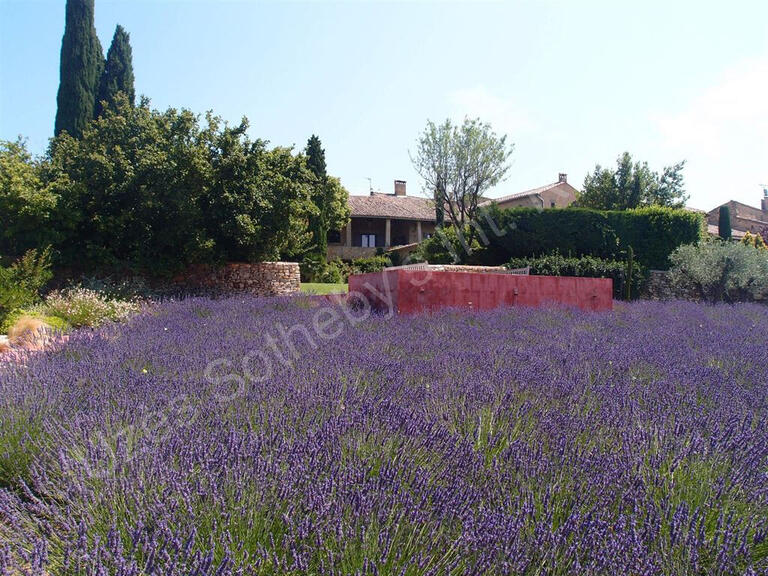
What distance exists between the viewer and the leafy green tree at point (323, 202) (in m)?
21.3

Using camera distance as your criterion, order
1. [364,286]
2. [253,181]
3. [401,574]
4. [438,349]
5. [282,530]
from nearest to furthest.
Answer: [401,574], [282,530], [438,349], [364,286], [253,181]

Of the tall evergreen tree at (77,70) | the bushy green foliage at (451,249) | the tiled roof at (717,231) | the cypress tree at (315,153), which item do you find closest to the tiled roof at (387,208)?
the cypress tree at (315,153)

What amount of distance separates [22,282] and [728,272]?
15.2 m

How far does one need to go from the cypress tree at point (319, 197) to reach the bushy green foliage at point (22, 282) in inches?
438

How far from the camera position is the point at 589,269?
1445 centimetres

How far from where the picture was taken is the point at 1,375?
3.30 m

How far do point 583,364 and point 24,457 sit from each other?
10.0 ft

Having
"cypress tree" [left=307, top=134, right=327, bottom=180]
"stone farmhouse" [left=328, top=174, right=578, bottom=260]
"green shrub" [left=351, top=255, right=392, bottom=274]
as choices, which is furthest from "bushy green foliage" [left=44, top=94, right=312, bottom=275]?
"stone farmhouse" [left=328, top=174, right=578, bottom=260]

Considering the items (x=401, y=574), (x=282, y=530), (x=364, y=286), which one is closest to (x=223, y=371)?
(x=282, y=530)

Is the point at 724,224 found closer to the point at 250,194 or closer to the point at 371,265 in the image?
the point at 371,265

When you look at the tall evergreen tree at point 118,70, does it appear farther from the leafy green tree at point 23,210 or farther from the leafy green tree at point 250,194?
the leafy green tree at point 250,194

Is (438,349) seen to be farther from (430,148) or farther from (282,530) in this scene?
(430,148)

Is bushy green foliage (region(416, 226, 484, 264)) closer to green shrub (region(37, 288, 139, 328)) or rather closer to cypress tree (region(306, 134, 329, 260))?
cypress tree (region(306, 134, 329, 260))

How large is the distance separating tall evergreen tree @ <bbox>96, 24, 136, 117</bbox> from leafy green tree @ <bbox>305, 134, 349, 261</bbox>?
6.89 metres
